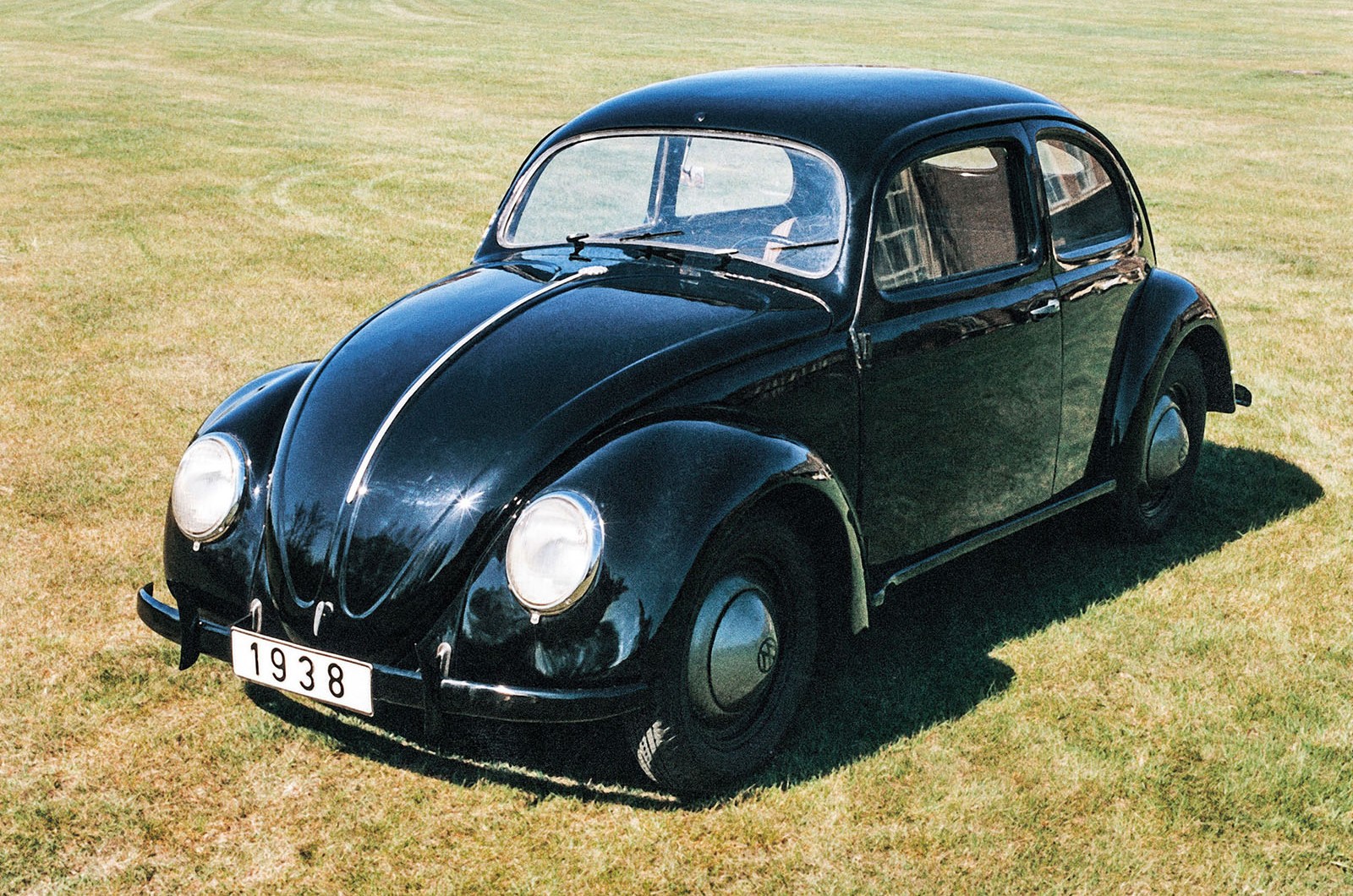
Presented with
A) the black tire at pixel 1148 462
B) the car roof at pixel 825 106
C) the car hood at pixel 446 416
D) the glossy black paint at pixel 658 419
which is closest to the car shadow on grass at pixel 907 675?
the black tire at pixel 1148 462

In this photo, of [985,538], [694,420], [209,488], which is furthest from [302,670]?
[985,538]

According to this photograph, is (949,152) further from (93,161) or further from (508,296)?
(93,161)

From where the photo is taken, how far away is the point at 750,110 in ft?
15.8

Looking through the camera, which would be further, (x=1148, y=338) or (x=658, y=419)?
(x=1148, y=338)

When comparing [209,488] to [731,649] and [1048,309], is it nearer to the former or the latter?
[731,649]

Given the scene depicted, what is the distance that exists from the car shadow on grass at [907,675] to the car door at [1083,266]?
0.45 metres

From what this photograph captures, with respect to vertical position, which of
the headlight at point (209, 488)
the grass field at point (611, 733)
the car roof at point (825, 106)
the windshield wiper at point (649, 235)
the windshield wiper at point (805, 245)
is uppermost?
the car roof at point (825, 106)

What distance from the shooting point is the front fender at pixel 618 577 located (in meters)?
3.54

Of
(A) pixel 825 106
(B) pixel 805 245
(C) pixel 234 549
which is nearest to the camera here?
(C) pixel 234 549

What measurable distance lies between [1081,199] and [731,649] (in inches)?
104

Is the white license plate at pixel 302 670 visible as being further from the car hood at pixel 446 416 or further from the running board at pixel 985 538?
the running board at pixel 985 538

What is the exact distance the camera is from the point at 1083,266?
536 cm

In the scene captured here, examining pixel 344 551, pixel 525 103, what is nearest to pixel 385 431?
pixel 344 551

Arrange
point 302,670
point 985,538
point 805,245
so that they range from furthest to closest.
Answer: point 985,538
point 805,245
point 302,670
